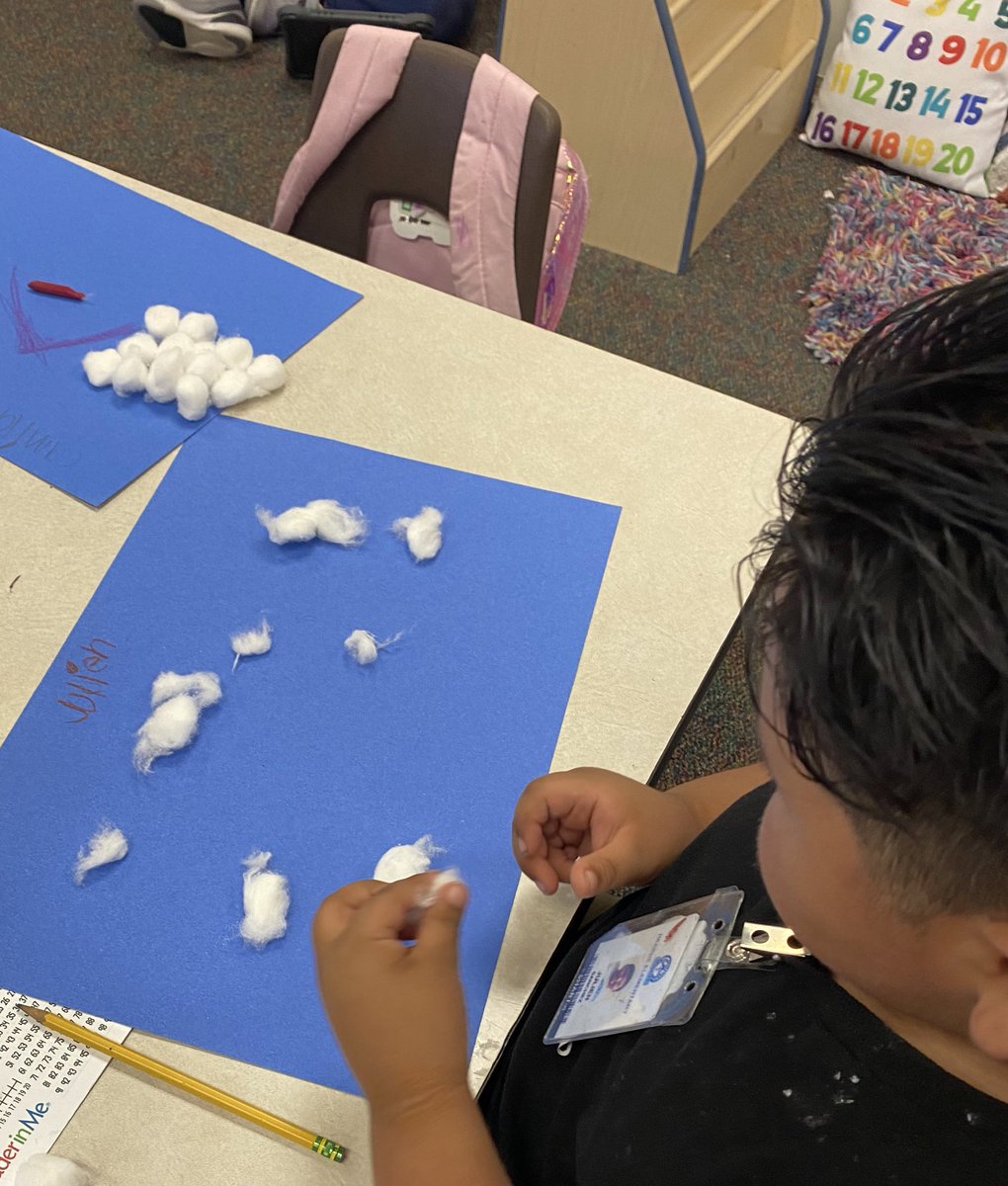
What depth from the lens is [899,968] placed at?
0.45m

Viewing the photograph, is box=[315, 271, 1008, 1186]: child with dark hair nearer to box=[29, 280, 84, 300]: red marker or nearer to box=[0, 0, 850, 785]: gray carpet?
box=[29, 280, 84, 300]: red marker

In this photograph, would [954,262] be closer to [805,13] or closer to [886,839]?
[805,13]

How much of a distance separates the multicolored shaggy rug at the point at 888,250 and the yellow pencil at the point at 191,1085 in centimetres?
173

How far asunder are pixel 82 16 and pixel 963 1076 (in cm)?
292

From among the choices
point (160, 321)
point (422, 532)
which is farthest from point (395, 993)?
point (160, 321)

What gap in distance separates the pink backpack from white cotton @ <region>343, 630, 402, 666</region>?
577mm

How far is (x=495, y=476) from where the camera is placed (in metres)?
0.87

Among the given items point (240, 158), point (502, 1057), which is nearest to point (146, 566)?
point (502, 1057)

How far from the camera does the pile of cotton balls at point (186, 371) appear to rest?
0.89m

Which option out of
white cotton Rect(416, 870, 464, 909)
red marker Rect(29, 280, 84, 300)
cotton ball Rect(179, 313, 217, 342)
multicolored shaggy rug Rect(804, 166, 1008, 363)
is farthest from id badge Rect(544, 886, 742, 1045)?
multicolored shaggy rug Rect(804, 166, 1008, 363)

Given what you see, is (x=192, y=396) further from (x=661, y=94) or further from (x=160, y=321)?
(x=661, y=94)

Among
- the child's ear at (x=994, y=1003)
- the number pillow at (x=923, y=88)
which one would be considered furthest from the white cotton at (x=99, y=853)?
the number pillow at (x=923, y=88)

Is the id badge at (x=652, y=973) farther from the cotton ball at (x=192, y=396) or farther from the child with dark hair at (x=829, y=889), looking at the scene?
the cotton ball at (x=192, y=396)

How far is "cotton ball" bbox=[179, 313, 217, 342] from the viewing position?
0.93 m
